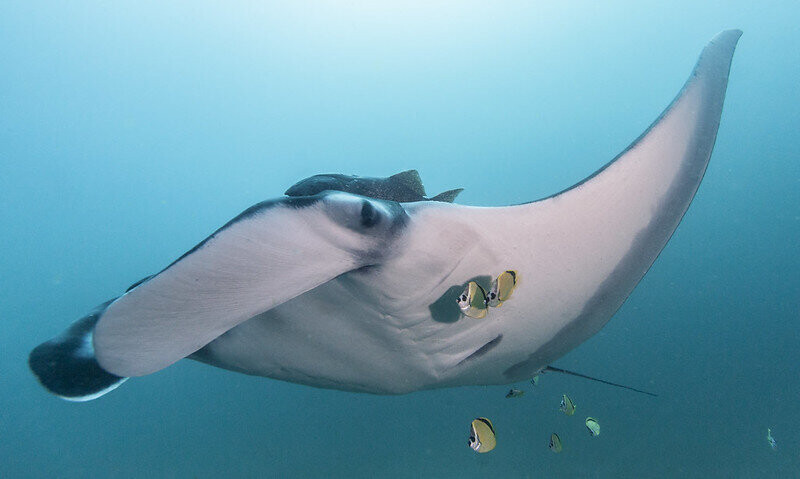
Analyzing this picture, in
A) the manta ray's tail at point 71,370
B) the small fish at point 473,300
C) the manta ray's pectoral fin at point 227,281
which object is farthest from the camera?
the manta ray's tail at point 71,370

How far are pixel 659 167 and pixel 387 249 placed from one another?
129 cm

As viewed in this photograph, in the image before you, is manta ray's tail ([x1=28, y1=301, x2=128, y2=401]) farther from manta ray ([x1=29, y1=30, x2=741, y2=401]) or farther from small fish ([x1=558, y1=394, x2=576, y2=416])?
small fish ([x1=558, y1=394, x2=576, y2=416])

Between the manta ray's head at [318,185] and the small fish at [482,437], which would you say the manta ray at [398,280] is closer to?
the manta ray's head at [318,185]

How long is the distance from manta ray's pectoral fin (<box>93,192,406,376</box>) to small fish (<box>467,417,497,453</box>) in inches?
73.4

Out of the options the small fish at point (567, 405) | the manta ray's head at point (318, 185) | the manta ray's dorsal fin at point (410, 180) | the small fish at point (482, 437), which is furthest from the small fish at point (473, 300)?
the small fish at point (567, 405)

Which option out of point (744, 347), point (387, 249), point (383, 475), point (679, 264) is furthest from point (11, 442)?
point (744, 347)

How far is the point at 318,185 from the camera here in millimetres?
2066

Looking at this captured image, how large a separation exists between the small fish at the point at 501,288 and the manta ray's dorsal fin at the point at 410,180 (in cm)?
109

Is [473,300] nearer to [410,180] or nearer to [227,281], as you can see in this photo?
[227,281]

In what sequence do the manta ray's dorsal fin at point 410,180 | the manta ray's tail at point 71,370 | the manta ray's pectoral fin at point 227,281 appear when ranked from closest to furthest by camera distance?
the manta ray's pectoral fin at point 227,281, the manta ray's tail at point 71,370, the manta ray's dorsal fin at point 410,180

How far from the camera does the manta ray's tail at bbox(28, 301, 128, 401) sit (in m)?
1.74

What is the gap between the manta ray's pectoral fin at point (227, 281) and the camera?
3.04 feet

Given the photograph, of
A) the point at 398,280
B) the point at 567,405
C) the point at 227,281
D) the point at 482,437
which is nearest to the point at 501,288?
the point at 398,280

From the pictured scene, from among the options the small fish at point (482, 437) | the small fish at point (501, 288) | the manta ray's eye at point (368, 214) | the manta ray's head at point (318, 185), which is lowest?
the small fish at point (482, 437)
